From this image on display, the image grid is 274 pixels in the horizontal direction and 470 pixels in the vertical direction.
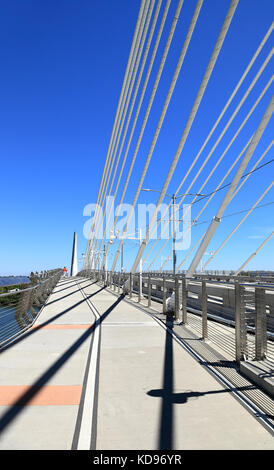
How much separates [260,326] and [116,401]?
2.12 m

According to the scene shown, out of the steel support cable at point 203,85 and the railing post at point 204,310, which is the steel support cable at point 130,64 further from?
the railing post at point 204,310

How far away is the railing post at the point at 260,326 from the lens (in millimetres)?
4559

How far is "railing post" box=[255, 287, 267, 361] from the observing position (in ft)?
15.0

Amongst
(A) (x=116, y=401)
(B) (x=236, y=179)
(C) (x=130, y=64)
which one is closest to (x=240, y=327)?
(A) (x=116, y=401)

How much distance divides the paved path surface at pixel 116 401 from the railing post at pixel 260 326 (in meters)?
0.77

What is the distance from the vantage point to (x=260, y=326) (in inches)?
179

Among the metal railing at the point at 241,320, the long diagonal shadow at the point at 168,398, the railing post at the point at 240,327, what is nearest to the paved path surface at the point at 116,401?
the long diagonal shadow at the point at 168,398

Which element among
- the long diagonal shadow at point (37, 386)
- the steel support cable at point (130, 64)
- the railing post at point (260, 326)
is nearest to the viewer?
the long diagonal shadow at point (37, 386)

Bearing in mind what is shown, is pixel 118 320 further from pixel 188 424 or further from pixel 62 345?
pixel 188 424

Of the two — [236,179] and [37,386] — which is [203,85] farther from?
[37,386]

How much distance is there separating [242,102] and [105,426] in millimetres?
14136

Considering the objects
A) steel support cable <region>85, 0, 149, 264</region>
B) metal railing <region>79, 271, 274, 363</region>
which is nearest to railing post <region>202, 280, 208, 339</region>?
metal railing <region>79, 271, 274, 363</region>
